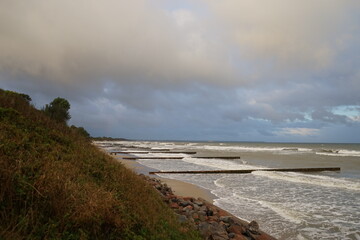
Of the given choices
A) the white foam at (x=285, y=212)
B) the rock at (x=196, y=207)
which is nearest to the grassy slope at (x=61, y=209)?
the rock at (x=196, y=207)

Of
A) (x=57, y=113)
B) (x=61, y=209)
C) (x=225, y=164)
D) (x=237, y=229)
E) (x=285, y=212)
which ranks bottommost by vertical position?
(x=225, y=164)

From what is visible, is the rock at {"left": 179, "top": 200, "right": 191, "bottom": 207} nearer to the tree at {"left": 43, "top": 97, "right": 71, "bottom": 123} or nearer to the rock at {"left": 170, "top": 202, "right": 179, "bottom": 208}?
the rock at {"left": 170, "top": 202, "right": 179, "bottom": 208}

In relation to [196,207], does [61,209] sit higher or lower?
higher

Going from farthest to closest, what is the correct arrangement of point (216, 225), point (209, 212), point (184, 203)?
point (184, 203) < point (209, 212) < point (216, 225)

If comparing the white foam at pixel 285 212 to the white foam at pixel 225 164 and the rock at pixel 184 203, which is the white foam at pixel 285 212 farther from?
the white foam at pixel 225 164

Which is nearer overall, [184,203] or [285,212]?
[184,203]

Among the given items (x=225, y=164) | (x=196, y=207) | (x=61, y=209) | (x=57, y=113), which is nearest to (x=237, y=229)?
(x=196, y=207)

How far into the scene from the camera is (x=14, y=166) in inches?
190

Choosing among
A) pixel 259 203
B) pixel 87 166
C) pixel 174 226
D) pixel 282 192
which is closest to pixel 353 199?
pixel 282 192

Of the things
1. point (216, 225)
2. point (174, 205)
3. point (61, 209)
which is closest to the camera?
point (61, 209)

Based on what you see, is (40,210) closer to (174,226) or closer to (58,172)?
(58,172)

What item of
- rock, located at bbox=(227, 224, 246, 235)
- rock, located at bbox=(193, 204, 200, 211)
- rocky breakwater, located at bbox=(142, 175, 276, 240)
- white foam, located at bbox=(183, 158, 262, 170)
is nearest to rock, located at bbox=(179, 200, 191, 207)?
rocky breakwater, located at bbox=(142, 175, 276, 240)

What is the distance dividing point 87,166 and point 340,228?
31.5 feet

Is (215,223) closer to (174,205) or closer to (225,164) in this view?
(174,205)
